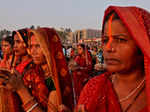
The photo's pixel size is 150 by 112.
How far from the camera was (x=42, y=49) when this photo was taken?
1979 millimetres

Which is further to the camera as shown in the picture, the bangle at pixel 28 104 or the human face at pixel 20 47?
the human face at pixel 20 47

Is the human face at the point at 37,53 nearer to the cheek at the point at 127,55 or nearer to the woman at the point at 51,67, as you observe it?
the woman at the point at 51,67

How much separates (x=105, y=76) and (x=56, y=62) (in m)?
0.78

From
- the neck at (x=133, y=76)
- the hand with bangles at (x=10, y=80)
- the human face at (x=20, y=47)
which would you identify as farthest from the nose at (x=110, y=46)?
the human face at (x=20, y=47)

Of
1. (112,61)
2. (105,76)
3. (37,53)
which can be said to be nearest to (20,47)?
(37,53)

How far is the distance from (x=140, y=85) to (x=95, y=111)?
1.45 feet

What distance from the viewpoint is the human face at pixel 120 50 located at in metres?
1.20

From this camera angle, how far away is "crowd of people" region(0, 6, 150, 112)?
1.20 meters

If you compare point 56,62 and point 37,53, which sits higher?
point 37,53

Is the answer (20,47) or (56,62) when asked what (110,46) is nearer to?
(56,62)

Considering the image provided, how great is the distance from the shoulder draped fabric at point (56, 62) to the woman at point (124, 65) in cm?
62

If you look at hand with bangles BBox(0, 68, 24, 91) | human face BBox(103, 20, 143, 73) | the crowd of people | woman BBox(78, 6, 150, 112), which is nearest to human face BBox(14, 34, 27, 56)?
the crowd of people

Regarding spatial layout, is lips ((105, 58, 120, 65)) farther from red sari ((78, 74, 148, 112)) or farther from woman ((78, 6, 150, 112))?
red sari ((78, 74, 148, 112))

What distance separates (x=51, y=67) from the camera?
1971 mm
